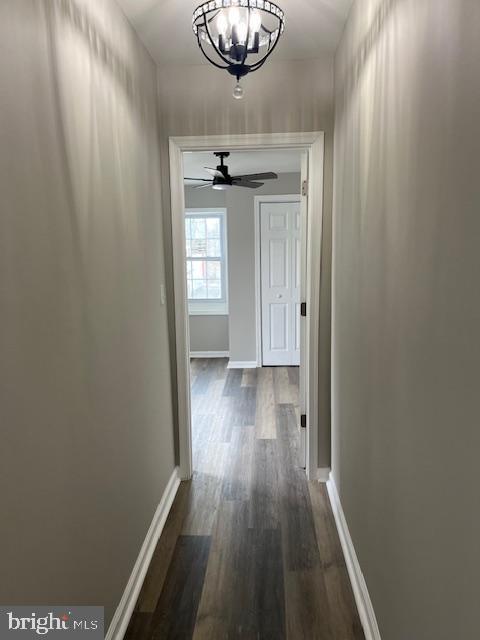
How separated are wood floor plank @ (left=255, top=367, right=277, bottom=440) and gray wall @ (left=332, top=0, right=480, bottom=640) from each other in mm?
1720

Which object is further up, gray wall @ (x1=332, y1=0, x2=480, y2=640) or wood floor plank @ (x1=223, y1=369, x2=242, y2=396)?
gray wall @ (x1=332, y1=0, x2=480, y2=640)

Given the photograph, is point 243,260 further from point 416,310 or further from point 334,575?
point 416,310

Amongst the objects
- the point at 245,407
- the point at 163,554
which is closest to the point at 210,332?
the point at 245,407

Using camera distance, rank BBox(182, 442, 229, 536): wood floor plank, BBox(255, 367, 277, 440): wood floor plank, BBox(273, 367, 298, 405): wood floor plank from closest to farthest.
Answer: BBox(182, 442, 229, 536): wood floor plank
BBox(255, 367, 277, 440): wood floor plank
BBox(273, 367, 298, 405): wood floor plank

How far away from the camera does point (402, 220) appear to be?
Answer: 1.29 metres

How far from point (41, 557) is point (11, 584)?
0.13 metres

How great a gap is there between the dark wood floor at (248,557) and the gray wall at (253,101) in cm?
188

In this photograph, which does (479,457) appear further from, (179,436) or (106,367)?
(179,436)

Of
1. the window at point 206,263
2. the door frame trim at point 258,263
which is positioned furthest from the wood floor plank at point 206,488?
the window at point 206,263

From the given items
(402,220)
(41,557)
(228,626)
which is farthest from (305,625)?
(402,220)

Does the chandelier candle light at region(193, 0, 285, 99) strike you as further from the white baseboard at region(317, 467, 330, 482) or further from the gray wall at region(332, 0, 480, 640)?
the white baseboard at region(317, 467, 330, 482)

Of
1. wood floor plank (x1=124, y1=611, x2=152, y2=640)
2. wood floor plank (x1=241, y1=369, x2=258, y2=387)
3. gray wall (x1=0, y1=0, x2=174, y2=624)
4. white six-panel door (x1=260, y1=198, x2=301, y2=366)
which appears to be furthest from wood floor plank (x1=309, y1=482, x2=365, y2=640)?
white six-panel door (x1=260, y1=198, x2=301, y2=366)

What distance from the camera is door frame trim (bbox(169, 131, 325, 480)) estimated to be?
100 inches

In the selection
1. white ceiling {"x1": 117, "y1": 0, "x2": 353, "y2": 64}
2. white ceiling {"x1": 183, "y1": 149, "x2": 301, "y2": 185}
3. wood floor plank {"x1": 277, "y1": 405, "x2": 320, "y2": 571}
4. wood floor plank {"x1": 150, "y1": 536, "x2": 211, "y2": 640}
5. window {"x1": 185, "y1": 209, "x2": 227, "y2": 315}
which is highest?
white ceiling {"x1": 117, "y1": 0, "x2": 353, "y2": 64}
